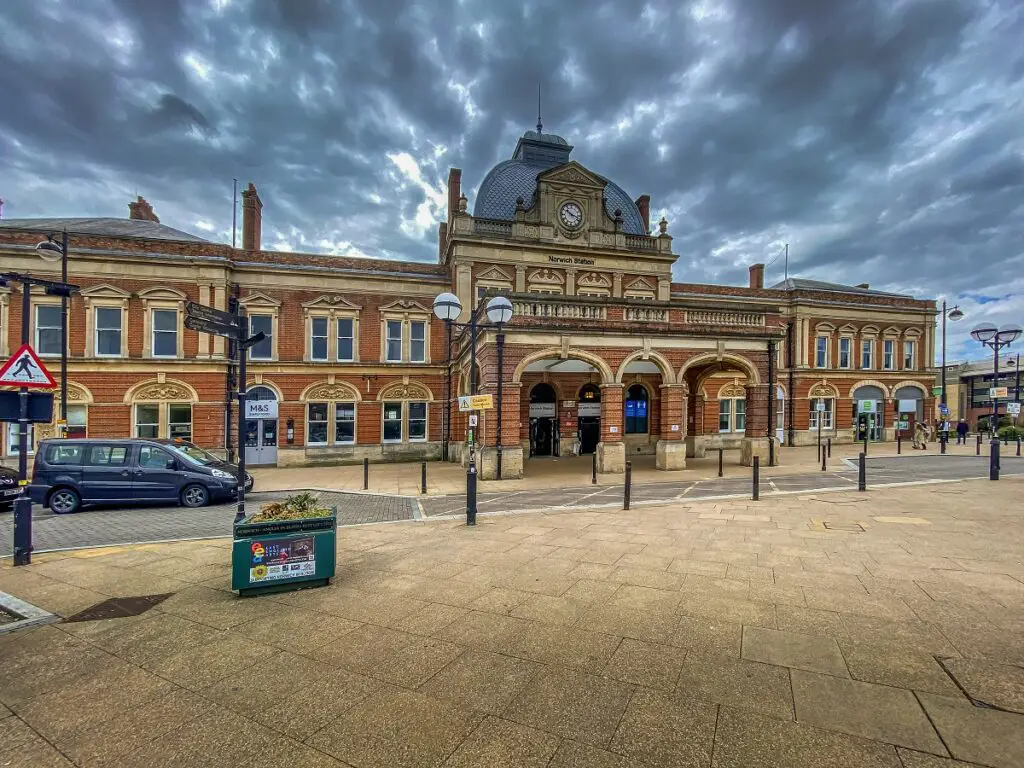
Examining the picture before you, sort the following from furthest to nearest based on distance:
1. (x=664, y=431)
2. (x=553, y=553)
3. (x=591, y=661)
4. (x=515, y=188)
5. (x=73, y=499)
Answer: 1. (x=515, y=188)
2. (x=664, y=431)
3. (x=73, y=499)
4. (x=553, y=553)
5. (x=591, y=661)

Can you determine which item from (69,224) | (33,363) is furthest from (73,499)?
(69,224)

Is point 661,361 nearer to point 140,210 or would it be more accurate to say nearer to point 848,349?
point 848,349

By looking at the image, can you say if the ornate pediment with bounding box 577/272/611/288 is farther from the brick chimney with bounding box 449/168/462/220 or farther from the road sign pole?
the road sign pole

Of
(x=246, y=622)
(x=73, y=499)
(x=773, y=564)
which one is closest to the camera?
(x=246, y=622)

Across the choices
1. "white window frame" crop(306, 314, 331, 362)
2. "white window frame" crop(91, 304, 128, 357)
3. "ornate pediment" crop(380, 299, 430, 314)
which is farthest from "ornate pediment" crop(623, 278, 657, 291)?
"white window frame" crop(91, 304, 128, 357)

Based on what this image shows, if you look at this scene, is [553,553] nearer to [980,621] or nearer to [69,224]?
[980,621]

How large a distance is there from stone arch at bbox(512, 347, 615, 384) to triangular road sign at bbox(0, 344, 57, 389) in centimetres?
1182

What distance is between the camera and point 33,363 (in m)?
6.95

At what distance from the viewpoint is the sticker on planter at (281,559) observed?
5201 mm

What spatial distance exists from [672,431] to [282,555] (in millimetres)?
15683

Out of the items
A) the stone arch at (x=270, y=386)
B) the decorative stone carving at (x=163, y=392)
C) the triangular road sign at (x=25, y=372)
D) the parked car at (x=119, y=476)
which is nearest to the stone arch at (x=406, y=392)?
the stone arch at (x=270, y=386)

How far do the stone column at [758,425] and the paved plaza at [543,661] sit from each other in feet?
40.5

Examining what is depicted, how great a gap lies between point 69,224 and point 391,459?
1912 centimetres

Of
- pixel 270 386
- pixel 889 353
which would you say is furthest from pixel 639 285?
pixel 889 353
